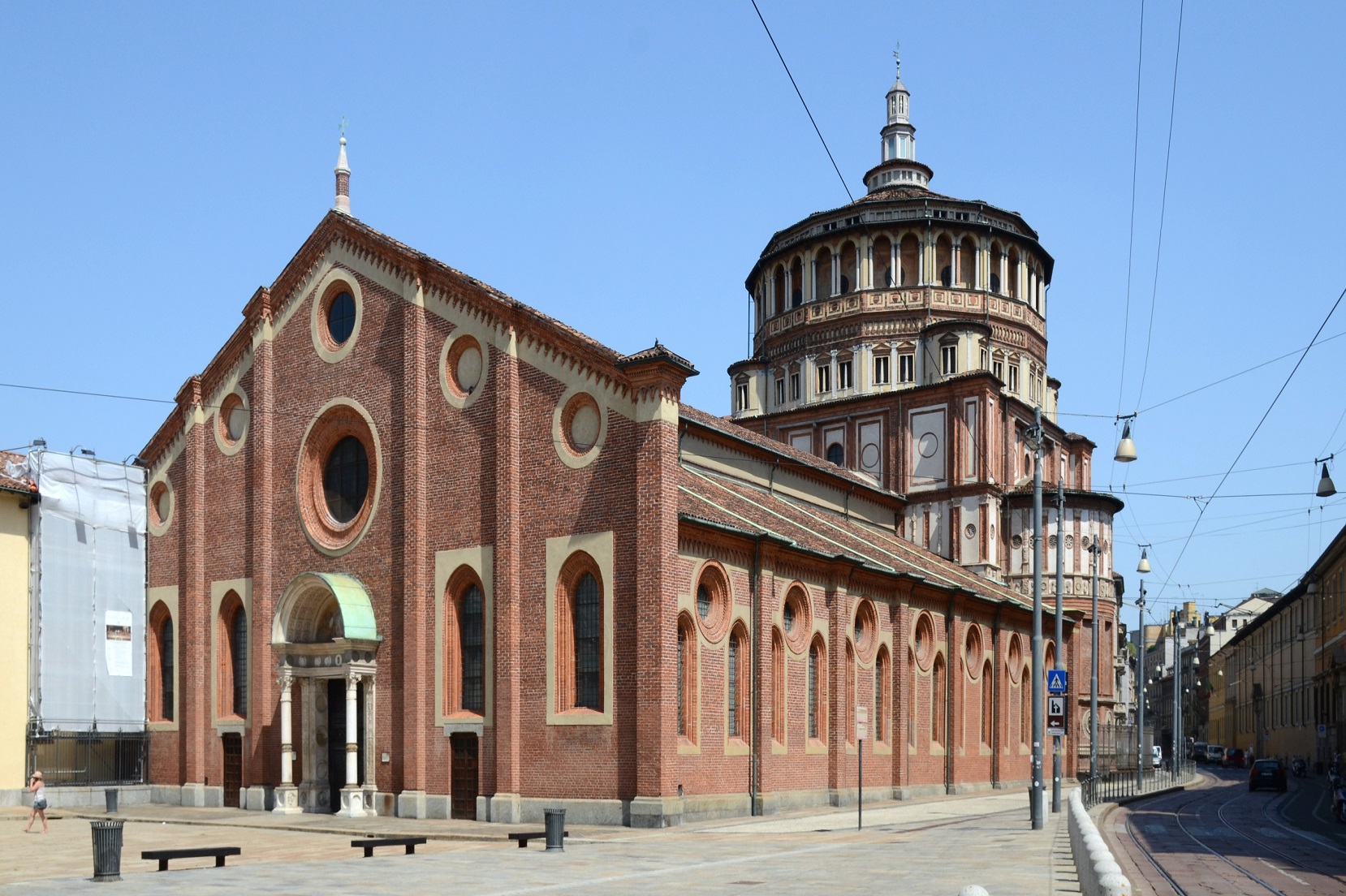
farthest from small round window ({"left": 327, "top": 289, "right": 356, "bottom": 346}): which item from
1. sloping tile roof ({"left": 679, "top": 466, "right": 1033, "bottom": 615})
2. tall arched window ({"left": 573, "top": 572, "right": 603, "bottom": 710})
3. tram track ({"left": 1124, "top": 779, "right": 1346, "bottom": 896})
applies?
tram track ({"left": 1124, "top": 779, "right": 1346, "bottom": 896})

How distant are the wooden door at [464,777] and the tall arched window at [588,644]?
3212 mm

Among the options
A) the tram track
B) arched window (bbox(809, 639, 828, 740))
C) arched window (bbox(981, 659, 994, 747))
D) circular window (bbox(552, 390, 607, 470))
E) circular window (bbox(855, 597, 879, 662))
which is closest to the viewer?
the tram track

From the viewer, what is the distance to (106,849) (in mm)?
18766

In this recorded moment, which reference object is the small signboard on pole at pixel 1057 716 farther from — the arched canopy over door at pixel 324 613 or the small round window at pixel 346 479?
the small round window at pixel 346 479

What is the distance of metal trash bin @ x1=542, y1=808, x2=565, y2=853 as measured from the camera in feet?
75.9

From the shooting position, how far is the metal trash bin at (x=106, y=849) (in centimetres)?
1873

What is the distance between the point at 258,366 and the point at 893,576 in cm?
1844

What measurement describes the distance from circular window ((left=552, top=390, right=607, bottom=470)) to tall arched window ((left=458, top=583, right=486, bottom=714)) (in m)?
4.17

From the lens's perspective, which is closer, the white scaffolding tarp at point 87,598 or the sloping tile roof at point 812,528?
the sloping tile roof at point 812,528

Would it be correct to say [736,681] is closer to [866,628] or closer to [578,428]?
[578,428]

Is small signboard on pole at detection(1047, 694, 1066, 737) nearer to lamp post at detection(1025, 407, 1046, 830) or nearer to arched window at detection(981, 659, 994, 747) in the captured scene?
lamp post at detection(1025, 407, 1046, 830)

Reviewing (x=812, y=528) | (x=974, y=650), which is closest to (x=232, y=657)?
(x=812, y=528)

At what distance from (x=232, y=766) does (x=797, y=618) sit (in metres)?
15.7

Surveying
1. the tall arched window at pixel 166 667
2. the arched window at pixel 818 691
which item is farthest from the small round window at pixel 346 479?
the arched window at pixel 818 691
